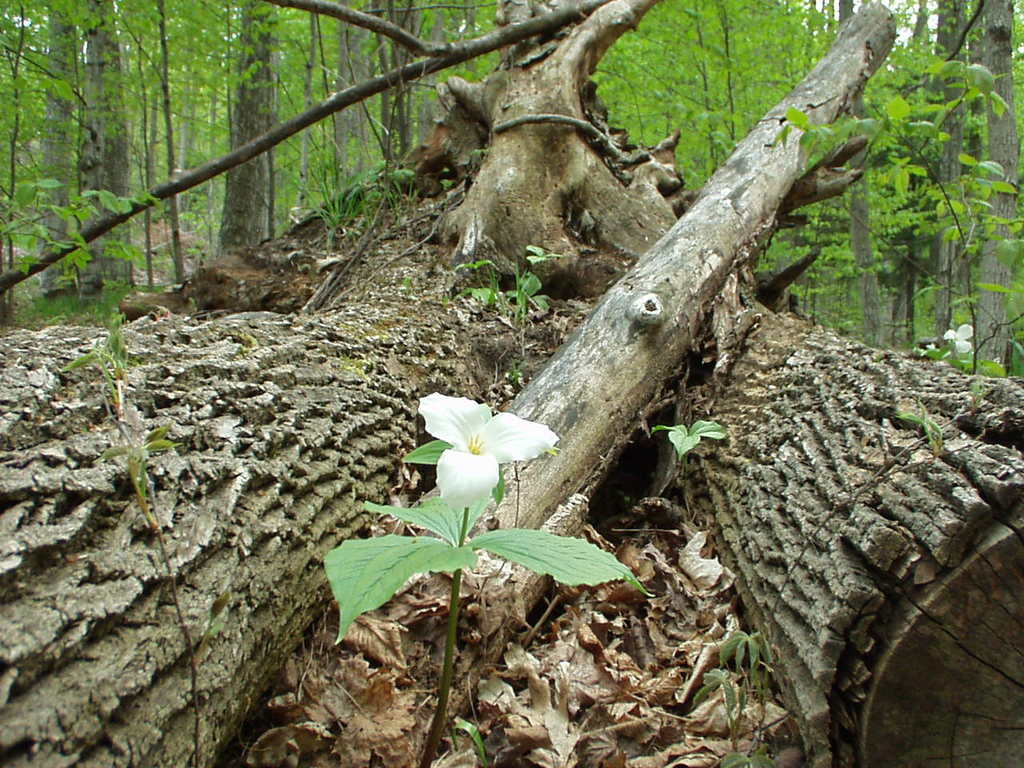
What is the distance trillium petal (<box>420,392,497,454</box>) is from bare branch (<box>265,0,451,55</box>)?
124 inches

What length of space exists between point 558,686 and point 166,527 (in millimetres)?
→ 1084

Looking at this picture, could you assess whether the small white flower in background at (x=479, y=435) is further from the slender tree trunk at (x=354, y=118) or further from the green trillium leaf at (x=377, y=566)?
the slender tree trunk at (x=354, y=118)

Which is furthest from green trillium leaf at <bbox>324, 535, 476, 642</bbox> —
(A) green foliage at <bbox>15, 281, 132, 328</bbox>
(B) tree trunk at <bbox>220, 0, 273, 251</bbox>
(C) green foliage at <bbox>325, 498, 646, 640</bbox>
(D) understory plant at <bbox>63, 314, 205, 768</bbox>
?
(A) green foliage at <bbox>15, 281, 132, 328</bbox>

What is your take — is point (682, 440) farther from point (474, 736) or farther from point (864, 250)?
point (864, 250)

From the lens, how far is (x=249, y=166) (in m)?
7.29

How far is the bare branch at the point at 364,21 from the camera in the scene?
11.7 feet

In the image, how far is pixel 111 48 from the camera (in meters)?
8.75

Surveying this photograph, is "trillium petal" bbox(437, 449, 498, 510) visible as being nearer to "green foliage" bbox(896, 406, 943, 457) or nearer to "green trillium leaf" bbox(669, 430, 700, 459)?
"green foliage" bbox(896, 406, 943, 457)

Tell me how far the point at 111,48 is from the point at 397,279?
812 cm

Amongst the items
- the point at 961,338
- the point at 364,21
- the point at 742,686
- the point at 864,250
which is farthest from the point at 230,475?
the point at 864,250

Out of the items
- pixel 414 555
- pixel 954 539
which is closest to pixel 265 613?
pixel 414 555

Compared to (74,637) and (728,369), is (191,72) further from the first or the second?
(74,637)

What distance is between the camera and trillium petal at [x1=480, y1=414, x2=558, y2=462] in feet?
3.65

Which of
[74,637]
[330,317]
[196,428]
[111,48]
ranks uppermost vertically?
[111,48]
